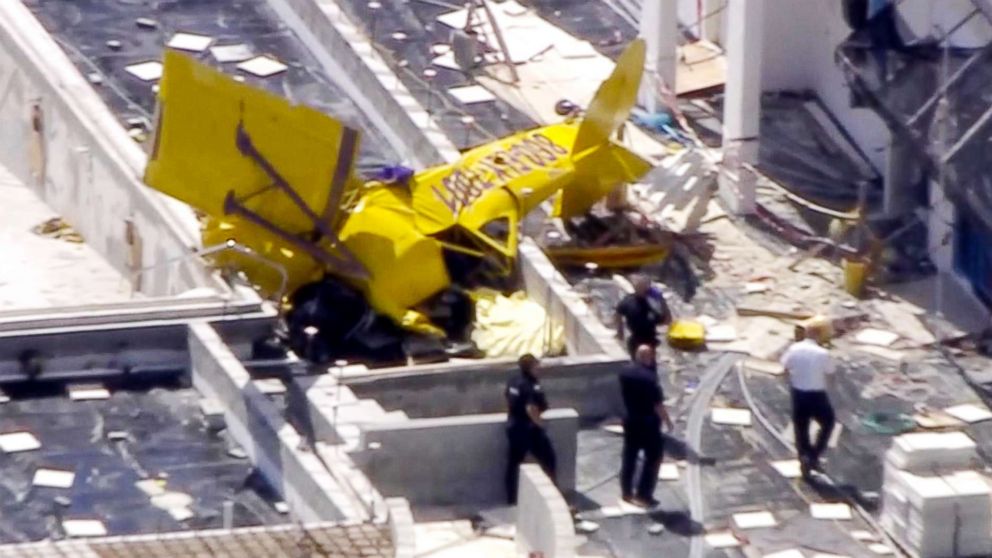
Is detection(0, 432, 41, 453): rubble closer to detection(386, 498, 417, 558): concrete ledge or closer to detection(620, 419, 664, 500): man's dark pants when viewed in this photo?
detection(386, 498, 417, 558): concrete ledge

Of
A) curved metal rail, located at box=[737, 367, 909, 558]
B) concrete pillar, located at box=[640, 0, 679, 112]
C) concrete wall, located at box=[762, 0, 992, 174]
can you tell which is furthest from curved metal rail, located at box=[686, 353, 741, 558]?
concrete pillar, located at box=[640, 0, 679, 112]

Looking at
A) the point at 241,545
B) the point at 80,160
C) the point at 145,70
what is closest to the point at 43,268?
the point at 80,160

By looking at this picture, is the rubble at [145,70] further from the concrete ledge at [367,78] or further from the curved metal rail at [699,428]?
the curved metal rail at [699,428]

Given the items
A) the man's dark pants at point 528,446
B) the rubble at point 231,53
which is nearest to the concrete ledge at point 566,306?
the man's dark pants at point 528,446

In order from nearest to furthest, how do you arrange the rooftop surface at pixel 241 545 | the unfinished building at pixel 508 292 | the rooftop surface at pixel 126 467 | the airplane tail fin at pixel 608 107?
the rooftop surface at pixel 241 545, the rooftop surface at pixel 126 467, the unfinished building at pixel 508 292, the airplane tail fin at pixel 608 107

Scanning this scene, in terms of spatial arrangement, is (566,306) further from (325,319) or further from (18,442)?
(18,442)

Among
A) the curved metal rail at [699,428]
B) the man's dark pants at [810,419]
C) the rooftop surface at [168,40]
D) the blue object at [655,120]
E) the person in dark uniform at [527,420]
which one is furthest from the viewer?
the blue object at [655,120]
